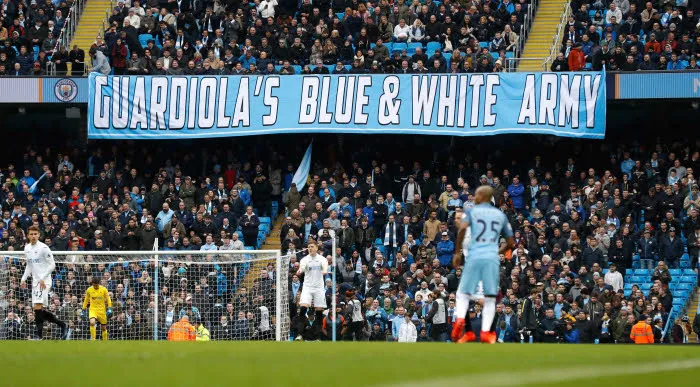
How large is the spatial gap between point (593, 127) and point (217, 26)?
10.6 metres

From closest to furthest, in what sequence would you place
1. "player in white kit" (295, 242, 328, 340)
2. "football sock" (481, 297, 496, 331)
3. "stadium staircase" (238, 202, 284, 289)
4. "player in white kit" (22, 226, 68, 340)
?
"football sock" (481, 297, 496, 331) → "player in white kit" (22, 226, 68, 340) → "player in white kit" (295, 242, 328, 340) → "stadium staircase" (238, 202, 284, 289)

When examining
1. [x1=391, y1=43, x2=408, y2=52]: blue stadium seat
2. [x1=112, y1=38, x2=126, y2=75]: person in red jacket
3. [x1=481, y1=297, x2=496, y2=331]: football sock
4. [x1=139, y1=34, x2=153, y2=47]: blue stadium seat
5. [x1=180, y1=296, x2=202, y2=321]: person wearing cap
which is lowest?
[x1=180, y1=296, x2=202, y2=321]: person wearing cap

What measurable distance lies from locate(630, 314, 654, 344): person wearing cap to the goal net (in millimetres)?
6257

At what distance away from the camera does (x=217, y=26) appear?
34125 mm

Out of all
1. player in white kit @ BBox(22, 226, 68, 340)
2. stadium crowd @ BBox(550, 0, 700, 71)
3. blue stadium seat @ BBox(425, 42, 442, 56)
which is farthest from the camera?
blue stadium seat @ BBox(425, 42, 442, 56)

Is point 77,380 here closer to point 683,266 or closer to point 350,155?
point 683,266

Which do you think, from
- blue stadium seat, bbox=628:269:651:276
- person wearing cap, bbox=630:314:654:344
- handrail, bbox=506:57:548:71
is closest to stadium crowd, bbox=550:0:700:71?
handrail, bbox=506:57:548:71

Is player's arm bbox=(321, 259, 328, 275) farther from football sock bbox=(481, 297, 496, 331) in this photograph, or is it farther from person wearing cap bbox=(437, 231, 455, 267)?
football sock bbox=(481, 297, 496, 331)

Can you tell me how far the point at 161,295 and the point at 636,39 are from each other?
1375 cm

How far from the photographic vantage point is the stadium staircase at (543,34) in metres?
32.8

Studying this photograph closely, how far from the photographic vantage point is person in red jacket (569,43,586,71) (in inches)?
1198

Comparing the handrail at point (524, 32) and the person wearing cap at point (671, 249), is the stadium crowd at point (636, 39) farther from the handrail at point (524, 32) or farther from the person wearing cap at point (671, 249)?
the person wearing cap at point (671, 249)

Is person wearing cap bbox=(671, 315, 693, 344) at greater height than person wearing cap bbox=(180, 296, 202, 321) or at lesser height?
lesser

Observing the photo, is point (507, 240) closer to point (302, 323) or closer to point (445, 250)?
point (302, 323)
